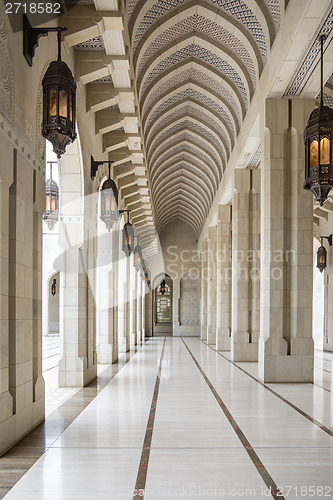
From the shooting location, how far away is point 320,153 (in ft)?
21.4

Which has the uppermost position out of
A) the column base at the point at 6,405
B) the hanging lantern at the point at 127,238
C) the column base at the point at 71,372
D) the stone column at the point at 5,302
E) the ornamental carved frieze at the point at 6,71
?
the ornamental carved frieze at the point at 6,71

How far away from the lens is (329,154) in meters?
6.50

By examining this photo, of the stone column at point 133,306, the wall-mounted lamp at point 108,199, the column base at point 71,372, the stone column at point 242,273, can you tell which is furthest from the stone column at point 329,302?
the column base at point 71,372

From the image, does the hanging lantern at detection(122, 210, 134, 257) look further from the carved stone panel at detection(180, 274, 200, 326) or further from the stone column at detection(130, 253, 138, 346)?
the carved stone panel at detection(180, 274, 200, 326)

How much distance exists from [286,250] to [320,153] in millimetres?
2784

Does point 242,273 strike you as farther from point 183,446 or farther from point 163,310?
point 163,310

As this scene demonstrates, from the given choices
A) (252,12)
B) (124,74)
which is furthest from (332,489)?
(252,12)

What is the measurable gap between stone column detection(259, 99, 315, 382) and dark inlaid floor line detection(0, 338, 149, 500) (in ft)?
10.3

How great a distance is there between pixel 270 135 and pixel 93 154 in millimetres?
3138

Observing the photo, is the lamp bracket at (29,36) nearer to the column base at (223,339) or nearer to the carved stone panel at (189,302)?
the column base at (223,339)

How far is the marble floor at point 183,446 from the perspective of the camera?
358 cm

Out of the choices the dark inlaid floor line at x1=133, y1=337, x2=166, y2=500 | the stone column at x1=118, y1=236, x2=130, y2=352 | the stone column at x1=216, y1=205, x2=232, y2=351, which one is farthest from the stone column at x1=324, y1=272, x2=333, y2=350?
the dark inlaid floor line at x1=133, y1=337, x2=166, y2=500

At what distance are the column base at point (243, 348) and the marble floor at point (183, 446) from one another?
4.34 meters

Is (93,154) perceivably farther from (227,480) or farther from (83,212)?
(227,480)
